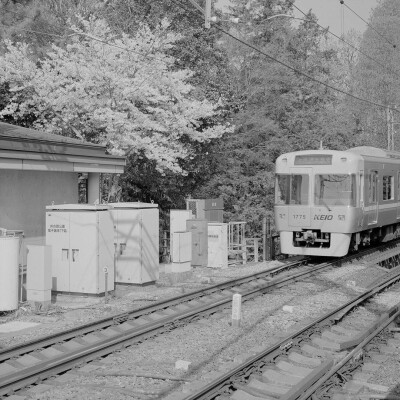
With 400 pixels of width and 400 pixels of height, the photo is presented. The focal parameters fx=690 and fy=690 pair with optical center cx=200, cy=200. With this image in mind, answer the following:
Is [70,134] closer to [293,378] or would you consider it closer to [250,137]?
[250,137]

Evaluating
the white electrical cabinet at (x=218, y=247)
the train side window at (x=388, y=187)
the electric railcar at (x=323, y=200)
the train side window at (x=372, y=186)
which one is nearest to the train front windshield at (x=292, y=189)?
the electric railcar at (x=323, y=200)

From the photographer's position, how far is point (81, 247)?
13.2 meters

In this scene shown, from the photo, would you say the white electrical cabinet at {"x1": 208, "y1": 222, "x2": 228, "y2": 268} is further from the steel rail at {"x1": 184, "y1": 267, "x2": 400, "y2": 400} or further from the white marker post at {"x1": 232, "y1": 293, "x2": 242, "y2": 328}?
the white marker post at {"x1": 232, "y1": 293, "x2": 242, "y2": 328}

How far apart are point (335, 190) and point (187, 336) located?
935 cm

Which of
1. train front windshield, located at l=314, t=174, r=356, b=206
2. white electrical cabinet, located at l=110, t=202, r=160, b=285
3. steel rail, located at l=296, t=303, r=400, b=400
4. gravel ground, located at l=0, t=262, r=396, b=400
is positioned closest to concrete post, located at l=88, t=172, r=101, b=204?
white electrical cabinet, located at l=110, t=202, r=160, b=285

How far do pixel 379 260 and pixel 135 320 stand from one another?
10.9 meters

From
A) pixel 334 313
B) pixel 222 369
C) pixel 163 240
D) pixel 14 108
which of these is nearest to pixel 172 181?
pixel 163 240

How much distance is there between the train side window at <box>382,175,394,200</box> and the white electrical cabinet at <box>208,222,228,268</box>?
5.74 metres

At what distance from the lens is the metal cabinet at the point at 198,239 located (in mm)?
18562

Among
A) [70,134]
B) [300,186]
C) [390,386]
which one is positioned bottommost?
[390,386]

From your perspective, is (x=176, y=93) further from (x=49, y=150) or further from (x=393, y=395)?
(x=393, y=395)

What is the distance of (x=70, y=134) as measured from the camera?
912 inches

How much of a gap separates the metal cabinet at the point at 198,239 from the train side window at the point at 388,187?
6.33 m

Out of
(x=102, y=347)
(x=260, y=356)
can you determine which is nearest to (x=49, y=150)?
(x=102, y=347)
